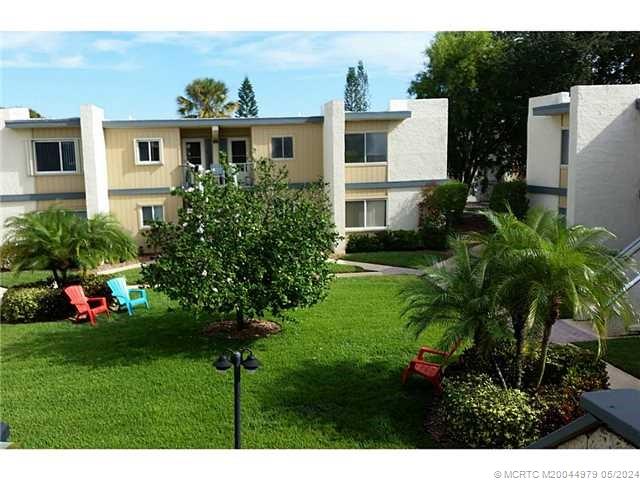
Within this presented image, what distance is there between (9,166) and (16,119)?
1.91 metres

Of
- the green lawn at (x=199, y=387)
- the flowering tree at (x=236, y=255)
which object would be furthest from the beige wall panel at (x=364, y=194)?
the flowering tree at (x=236, y=255)

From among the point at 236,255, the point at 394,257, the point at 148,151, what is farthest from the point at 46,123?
the point at 236,255

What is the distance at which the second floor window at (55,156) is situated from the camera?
24.3 metres

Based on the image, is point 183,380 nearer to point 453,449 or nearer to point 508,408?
point 453,449

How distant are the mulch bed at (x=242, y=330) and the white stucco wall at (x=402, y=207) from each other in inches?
490

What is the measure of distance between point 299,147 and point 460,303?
16965 mm

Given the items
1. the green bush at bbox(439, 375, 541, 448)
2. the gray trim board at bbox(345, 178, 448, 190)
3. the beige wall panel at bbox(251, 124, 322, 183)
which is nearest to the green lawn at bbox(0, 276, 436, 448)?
the green bush at bbox(439, 375, 541, 448)

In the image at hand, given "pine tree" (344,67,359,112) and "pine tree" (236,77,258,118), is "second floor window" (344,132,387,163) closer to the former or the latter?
"pine tree" (236,77,258,118)

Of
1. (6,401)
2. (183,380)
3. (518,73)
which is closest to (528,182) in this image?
(518,73)

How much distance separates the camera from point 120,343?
1303 centimetres

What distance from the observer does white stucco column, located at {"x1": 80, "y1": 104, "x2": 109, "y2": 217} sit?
2309 cm

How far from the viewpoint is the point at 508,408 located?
8336 millimetres

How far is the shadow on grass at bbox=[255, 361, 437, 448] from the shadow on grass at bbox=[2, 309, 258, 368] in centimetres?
230

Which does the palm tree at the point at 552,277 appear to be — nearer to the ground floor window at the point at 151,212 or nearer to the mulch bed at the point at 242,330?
the mulch bed at the point at 242,330
